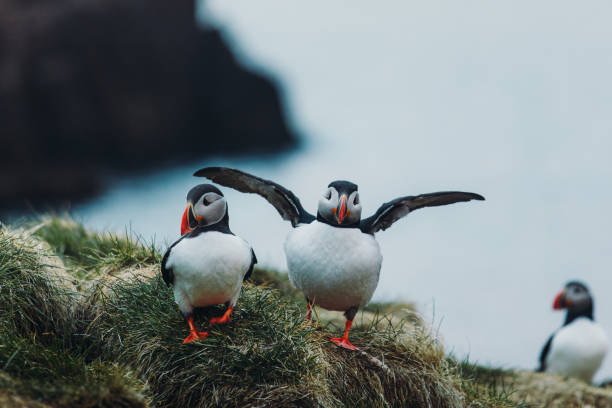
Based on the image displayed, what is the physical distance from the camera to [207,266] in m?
3.93

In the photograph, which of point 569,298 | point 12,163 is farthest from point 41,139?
point 569,298

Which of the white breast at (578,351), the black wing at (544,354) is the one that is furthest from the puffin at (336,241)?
the black wing at (544,354)

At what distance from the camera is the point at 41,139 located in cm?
1531

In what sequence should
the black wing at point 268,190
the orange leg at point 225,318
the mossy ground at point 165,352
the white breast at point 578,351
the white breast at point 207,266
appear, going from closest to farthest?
the mossy ground at point 165,352 < the white breast at point 207,266 < the orange leg at point 225,318 < the black wing at point 268,190 < the white breast at point 578,351

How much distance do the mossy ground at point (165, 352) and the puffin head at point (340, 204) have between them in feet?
2.53

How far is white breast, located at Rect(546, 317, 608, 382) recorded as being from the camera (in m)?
8.34

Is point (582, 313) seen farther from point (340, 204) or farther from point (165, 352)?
point (165, 352)

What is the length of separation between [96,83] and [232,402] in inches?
507

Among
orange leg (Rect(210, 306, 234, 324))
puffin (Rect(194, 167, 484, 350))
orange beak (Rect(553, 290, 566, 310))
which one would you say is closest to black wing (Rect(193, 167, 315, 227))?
puffin (Rect(194, 167, 484, 350))

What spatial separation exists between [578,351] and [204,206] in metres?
6.05

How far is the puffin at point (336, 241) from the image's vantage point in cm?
433

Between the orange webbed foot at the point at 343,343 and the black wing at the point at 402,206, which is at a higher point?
the black wing at the point at 402,206

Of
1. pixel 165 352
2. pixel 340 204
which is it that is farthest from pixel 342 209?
pixel 165 352

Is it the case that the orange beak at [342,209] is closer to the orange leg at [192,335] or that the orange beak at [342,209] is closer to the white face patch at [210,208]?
the white face patch at [210,208]
